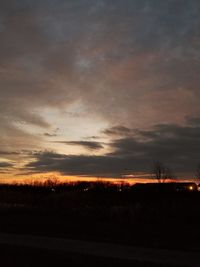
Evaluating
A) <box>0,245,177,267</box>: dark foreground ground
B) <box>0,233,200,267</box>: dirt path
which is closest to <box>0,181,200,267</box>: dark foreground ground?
<box>0,245,177,267</box>: dark foreground ground

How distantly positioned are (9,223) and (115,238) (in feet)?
19.1

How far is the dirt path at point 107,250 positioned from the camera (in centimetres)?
1009

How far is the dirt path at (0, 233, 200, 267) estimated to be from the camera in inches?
397

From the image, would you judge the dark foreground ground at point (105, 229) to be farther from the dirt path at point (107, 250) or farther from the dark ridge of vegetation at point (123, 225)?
the dirt path at point (107, 250)

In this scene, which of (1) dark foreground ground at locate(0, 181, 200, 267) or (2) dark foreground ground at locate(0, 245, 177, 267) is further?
(1) dark foreground ground at locate(0, 181, 200, 267)

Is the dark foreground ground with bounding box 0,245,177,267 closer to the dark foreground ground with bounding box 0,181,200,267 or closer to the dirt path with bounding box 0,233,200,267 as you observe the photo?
the dark foreground ground with bounding box 0,181,200,267

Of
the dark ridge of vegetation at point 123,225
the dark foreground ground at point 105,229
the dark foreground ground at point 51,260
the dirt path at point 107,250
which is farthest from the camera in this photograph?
the dark ridge of vegetation at point 123,225

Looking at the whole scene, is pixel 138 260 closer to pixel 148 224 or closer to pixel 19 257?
pixel 19 257

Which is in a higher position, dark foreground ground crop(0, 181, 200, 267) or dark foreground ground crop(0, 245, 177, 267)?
dark foreground ground crop(0, 181, 200, 267)

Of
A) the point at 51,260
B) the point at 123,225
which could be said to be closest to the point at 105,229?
the point at 123,225

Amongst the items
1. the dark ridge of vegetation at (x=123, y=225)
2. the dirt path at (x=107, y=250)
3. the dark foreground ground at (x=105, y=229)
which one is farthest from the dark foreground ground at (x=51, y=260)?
the dark ridge of vegetation at (x=123, y=225)

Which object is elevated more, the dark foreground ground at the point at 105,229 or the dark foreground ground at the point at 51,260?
the dark foreground ground at the point at 105,229

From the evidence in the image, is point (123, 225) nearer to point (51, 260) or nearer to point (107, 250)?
point (107, 250)

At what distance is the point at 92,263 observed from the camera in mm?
9664
